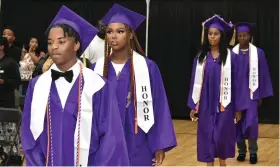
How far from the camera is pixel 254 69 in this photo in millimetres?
7777

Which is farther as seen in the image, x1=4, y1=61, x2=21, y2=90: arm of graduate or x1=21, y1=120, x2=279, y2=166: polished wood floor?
x1=21, y1=120, x2=279, y2=166: polished wood floor

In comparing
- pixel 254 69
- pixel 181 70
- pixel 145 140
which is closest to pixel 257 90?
pixel 254 69

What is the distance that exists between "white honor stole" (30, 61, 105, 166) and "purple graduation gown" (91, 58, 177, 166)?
109 cm

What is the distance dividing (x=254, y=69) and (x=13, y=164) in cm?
323

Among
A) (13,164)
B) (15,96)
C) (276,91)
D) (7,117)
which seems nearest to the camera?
(7,117)

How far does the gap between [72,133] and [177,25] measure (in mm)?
9337

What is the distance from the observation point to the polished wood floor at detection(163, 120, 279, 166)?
7598 mm

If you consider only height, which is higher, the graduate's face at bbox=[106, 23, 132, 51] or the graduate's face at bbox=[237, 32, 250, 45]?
the graduate's face at bbox=[237, 32, 250, 45]

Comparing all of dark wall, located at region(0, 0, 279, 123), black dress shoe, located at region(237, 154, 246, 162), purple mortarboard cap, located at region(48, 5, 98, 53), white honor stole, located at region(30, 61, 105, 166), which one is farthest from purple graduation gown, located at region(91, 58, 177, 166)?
dark wall, located at region(0, 0, 279, 123)

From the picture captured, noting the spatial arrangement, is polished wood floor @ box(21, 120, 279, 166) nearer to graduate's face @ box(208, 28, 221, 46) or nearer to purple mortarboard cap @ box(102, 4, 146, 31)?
graduate's face @ box(208, 28, 221, 46)

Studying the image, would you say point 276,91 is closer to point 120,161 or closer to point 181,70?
point 181,70

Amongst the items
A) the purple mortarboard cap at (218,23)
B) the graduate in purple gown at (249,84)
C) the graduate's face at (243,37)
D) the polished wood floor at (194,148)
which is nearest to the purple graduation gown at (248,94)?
the graduate in purple gown at (249,84)

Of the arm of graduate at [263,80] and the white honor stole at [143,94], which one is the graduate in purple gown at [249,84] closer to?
the arm of graduate at [263,80]

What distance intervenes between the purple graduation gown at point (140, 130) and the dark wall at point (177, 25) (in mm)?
7611
